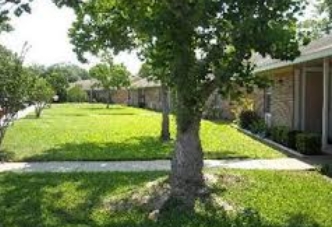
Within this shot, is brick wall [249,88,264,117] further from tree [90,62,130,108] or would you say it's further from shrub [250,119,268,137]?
tree [90,62,130,108]

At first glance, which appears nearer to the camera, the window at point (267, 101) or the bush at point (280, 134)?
the bush at point (280, 134)

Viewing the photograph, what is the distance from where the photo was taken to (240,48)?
357 inches

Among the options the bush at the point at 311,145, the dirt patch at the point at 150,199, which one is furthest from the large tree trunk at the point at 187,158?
the bush at the point at 311,145

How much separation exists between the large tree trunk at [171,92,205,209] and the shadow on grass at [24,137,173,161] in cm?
578

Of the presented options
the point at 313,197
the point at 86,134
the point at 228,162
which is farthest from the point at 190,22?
the point at 86,134

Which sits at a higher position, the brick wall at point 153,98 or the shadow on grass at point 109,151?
the brick wall at point 153,98

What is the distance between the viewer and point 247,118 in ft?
84.9

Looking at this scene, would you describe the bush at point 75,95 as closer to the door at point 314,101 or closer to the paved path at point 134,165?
the door at point 314,101

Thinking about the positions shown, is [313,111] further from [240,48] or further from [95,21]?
[240,48]

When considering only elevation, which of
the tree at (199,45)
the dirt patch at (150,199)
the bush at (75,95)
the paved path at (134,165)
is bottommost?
the paved path at (134,165)

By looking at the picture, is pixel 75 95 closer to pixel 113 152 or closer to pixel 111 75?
pixel 111 75

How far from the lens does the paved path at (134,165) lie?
13.7m

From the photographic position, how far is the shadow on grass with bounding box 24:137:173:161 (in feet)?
51.7

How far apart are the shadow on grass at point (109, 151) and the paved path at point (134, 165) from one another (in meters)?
0.82
